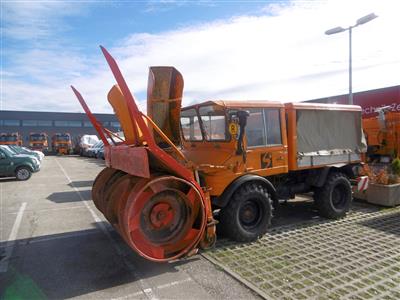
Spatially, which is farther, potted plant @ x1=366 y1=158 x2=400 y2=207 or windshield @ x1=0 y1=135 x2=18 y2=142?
windshield @ x1=0 y1=135 x2=18 y2=142

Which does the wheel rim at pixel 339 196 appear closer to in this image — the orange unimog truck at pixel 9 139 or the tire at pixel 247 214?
the tire at pixel 247 214

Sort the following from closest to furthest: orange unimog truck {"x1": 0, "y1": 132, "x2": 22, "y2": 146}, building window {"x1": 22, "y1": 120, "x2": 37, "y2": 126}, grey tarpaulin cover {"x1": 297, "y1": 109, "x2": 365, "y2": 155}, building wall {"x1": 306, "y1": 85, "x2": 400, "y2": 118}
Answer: grey tarpaulin cover {"x1": 297, "y1": 109, "x2": 365, "y2": 155} → building wall {"x1": 306, "y1": 85, "x2": 400, "y2": 118} → orange unimog truck {"x1": 0, "y1": 132, "x2": 22, "y2": 146} → building window {"x1": 22, "y1": 120, "x2": 37, "y2": 126}

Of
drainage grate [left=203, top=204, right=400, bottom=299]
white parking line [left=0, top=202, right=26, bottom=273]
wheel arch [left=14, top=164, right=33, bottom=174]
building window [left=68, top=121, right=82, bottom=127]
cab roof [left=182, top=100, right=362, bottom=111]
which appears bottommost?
drainage grate [left=203, top=204, right=400, bottom=299]

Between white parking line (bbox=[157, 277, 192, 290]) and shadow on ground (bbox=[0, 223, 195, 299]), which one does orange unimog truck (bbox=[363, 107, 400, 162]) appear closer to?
white parking line (bbox=[157, 277, 192, 290])

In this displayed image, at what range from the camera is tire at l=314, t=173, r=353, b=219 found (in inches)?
253

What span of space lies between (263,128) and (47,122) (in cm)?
5819

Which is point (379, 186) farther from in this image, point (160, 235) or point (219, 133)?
point (160, 235)

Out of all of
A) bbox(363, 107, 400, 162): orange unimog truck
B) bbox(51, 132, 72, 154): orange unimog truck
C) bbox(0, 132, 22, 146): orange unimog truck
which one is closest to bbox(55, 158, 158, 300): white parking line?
bbox(363, 107, 400, 162): orange unimog truck

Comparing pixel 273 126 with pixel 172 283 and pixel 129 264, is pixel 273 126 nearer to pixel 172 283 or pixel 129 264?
pixel 172 283

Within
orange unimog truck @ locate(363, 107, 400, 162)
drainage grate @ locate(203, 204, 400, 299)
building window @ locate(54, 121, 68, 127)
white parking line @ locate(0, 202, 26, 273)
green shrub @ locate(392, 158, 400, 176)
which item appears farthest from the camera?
building window @ locate(54, 121, 68, 127)

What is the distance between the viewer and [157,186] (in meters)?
4.25

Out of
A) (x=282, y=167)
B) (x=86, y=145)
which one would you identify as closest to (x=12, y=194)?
(x=282, y=167)

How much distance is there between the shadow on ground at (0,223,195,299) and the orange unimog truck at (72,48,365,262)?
52 cm

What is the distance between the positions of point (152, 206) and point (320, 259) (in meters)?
2.55
